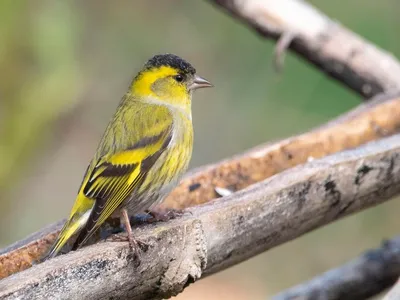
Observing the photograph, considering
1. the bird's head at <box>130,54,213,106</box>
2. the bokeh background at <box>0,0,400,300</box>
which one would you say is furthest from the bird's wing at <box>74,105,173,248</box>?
the bokeh background at <box>0,0,400,300</box>

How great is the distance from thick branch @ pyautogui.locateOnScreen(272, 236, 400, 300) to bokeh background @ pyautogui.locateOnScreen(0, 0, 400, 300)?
2.03 meters

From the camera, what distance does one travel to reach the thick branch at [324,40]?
4406 millimetres

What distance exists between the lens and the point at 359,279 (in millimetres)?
3721

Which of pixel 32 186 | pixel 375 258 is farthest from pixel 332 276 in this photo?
pixel 32 186

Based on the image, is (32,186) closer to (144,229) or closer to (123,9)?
(123,9)

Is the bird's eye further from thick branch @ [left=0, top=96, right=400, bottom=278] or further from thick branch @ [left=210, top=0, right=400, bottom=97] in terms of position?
thick branch @ [left=210, top=0, right=400, bottom=97]

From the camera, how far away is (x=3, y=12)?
5016 millimetres

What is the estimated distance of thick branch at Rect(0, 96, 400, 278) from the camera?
364cm

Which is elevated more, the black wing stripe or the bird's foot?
the black wing stripe

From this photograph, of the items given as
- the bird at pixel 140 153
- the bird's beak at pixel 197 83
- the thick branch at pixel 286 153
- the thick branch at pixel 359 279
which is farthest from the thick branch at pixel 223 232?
the bird's beak at pixel 197 83

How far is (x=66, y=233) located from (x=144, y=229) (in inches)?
10.8

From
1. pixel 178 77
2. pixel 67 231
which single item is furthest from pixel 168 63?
pixel 67 231

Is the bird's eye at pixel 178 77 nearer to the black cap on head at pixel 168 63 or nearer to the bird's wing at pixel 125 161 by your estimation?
the black cap on head at pixel 168 63

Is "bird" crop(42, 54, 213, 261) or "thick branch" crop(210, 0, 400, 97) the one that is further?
"thick branch" crop(210, 0, 400, 97)
